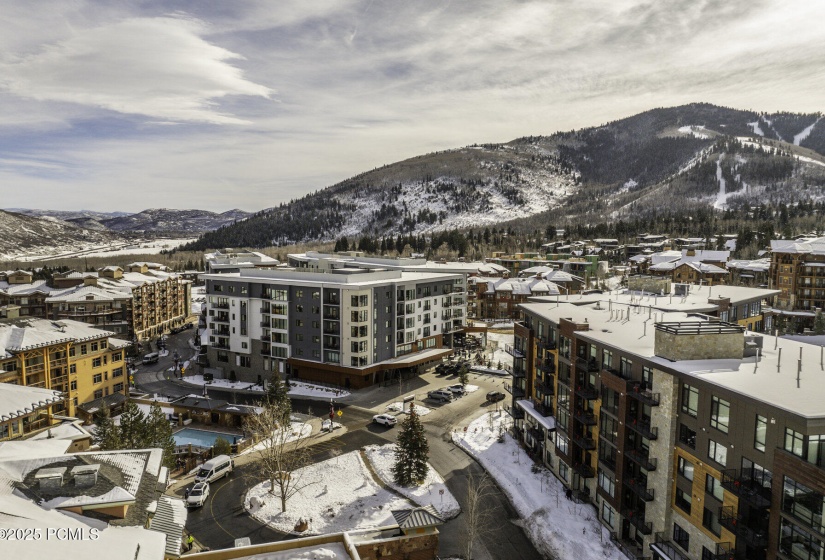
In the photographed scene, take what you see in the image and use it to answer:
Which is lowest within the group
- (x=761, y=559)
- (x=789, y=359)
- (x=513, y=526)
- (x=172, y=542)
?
(x=513, y=526)

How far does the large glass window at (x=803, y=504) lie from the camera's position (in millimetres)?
24156

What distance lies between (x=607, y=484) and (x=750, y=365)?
13702 millimetres

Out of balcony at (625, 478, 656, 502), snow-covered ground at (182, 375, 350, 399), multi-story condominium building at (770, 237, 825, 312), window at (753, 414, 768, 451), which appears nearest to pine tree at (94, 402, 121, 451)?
snow-covered ground at (182, 375, 350, 399)

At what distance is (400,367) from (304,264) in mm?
63692

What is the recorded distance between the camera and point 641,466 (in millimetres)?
35594

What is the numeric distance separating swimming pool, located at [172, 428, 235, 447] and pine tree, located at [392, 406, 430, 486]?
22452 mm

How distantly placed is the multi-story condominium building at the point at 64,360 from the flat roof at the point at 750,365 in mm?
56373

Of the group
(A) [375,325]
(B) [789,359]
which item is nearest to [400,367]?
(A) [375,325]

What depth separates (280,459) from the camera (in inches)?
1692

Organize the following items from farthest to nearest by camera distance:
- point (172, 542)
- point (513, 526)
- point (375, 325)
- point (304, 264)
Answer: point (304, 264) < point (375, 325) < point (513, 526) < point (172, 542)

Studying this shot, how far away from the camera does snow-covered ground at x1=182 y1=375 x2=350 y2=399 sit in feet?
237

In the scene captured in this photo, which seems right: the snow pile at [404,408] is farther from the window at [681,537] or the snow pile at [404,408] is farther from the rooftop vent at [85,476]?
the rooftop vent at [85,476]

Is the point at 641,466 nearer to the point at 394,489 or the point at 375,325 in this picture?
the point at 394,489

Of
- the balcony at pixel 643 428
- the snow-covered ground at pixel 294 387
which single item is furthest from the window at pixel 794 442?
the snow-covered ground at pixel 294 387
